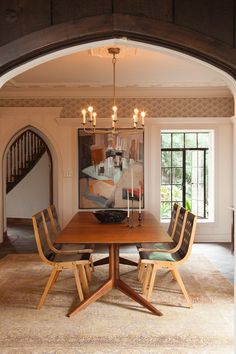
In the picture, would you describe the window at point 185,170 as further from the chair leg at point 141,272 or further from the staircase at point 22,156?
the staircase at point 22,156

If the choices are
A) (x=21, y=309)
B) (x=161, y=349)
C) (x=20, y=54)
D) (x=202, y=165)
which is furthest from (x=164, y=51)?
(x=202, y=165)

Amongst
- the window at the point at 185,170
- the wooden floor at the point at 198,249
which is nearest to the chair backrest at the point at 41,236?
the wooden floor at the point at 198,249

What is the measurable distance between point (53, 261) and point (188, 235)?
1347mm

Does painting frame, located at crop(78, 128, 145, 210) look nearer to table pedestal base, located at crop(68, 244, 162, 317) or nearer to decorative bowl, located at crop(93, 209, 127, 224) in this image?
decorative bowl, located at crop(93, 209, 127, 224)

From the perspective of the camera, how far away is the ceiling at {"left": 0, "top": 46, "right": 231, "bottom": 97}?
5.05m

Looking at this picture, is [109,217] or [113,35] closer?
[113,35]

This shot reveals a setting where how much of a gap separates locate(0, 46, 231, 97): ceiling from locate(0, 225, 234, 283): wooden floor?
104 inches

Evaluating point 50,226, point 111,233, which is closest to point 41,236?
point 50,226

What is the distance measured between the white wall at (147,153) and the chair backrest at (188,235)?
120 inches

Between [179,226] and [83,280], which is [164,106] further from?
[83,280]

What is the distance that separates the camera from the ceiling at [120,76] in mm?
5054

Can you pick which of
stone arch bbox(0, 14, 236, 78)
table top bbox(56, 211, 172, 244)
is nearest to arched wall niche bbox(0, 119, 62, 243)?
table top bbox(56, 211, 172, 244)

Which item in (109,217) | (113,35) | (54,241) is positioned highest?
(113,35)

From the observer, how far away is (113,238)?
3.59m
